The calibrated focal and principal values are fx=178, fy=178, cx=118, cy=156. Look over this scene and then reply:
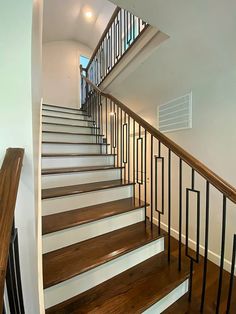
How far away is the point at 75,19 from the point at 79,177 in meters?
4.46

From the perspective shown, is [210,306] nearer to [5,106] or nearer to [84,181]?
[84,181]

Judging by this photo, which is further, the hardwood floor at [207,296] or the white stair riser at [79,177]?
the white stair riser at [79,177]

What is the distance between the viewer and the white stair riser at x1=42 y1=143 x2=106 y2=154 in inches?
91.7

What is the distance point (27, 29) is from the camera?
761 mm

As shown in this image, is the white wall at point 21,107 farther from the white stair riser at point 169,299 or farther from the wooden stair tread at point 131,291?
the white stair riser at point 169,299

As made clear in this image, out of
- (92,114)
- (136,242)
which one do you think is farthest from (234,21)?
(92,114)

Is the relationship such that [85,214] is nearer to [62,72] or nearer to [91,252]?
[91,252]

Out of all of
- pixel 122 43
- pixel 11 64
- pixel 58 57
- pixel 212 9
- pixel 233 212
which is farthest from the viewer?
pixel 58 57

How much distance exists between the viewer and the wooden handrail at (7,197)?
1.43 feet

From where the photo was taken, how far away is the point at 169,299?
1.27 meters

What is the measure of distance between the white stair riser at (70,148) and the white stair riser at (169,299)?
6.28ft

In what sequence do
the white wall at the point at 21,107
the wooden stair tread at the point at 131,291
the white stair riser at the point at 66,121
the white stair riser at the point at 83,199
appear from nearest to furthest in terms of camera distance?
the white wall at the point at 21,107 < the wooden stair tread at the point at 131,291 < the white stair riser at the point at 83,199 < the white stair riser at the point at 66,121

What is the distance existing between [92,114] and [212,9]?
8.65ft

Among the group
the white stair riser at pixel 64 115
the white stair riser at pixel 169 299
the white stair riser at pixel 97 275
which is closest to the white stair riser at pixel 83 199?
the white stair riser at pixel 97 275
